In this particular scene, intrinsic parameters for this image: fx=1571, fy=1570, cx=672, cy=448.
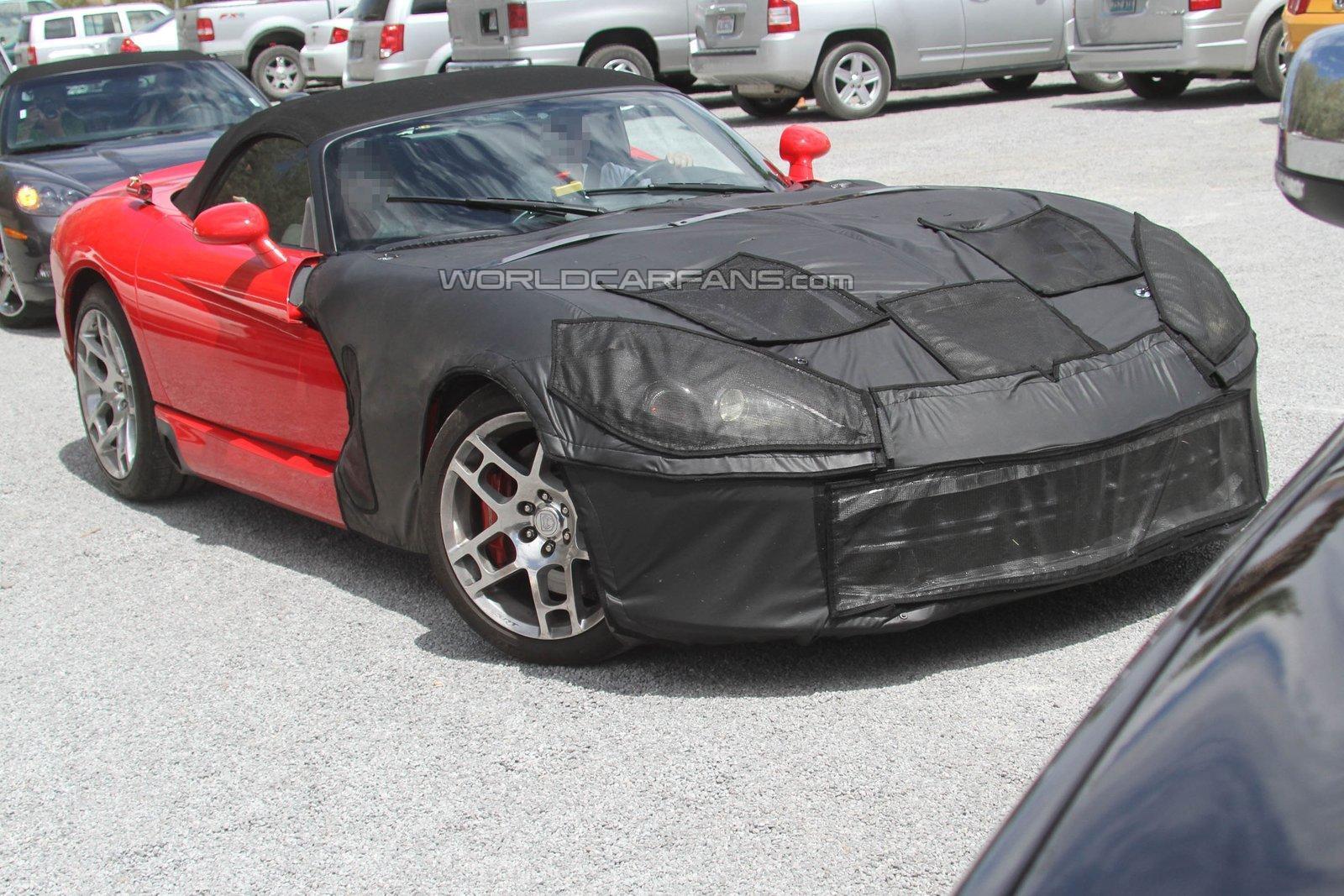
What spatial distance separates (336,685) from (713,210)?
174 centimetres

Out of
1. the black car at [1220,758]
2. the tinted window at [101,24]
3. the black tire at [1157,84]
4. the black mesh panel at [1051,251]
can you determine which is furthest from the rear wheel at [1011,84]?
the tinted window at [101,24]

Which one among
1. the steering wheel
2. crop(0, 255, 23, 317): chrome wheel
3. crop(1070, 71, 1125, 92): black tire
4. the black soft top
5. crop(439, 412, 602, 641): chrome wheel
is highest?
the black soft top

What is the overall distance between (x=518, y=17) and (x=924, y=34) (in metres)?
4.18

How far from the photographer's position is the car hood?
937cm

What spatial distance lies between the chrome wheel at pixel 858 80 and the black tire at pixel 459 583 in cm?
1242

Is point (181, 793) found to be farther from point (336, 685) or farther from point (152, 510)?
point (152, 510)

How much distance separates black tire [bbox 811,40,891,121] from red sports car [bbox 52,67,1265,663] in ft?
35.5

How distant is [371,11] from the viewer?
1820cm

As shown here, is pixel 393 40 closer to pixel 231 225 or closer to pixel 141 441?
pixel 141 441

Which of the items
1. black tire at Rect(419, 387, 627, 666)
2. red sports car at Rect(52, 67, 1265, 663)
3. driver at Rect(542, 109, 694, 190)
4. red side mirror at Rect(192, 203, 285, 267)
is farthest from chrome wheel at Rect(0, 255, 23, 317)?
black tire at Rect(419, 387, 627, 666)

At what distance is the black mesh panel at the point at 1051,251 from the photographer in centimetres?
395

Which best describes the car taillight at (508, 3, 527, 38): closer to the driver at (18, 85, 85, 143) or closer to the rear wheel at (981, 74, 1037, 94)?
the rear wheel at (981, 74, 1037, 94)

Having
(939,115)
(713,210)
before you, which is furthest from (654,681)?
(939,115)

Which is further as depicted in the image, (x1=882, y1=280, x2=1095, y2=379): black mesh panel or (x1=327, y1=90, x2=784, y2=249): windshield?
(x1=327, y1=90, x2=784, y2=249): windshield
